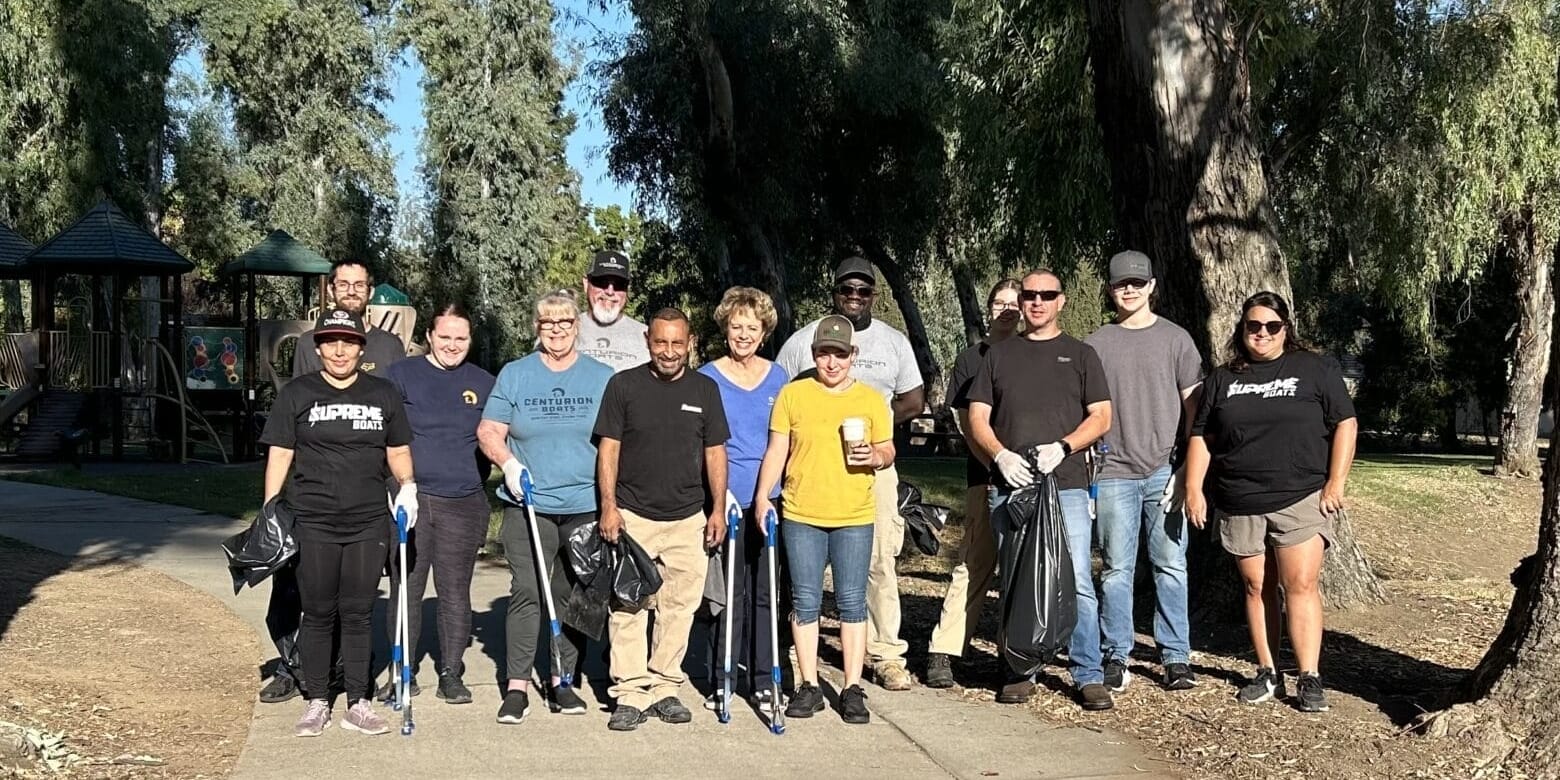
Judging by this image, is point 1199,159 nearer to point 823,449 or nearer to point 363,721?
point 823,449

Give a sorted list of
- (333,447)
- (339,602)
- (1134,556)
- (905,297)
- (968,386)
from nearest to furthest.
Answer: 1. (333,447)
2. (339,602)
3. (968,386)
4. (1134,556)
5. (905,297)

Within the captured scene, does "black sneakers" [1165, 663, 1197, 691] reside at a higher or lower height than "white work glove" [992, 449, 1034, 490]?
lower

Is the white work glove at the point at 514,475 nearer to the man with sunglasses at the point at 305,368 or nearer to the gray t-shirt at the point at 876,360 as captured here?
the man with sunglasses at the point at 305,368

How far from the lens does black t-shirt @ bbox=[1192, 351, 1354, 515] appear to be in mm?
6266

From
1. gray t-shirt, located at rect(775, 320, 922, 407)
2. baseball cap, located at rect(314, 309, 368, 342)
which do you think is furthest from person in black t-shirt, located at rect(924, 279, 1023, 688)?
baseball cap, located at rect(314, 309, 368, 342)

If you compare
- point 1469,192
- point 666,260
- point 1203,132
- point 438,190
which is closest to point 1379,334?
point 666,260

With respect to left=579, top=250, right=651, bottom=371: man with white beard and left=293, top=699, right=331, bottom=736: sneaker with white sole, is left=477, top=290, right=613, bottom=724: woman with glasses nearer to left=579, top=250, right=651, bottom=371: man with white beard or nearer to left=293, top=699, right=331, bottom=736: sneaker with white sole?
left=579, top=250, right=651, bottom=371: man with white beard

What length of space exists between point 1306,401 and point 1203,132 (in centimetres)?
265

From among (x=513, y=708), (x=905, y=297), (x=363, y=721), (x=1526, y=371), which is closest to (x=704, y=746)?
(x=513, y=708)

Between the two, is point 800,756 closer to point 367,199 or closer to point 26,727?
point 26,727

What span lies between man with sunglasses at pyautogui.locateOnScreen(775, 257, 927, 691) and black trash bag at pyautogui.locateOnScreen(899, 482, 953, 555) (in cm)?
6

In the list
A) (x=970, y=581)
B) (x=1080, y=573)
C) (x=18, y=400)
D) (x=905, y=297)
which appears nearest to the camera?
(x=1080, y=573)

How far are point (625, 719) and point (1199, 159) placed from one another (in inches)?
181

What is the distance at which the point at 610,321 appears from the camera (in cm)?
735
